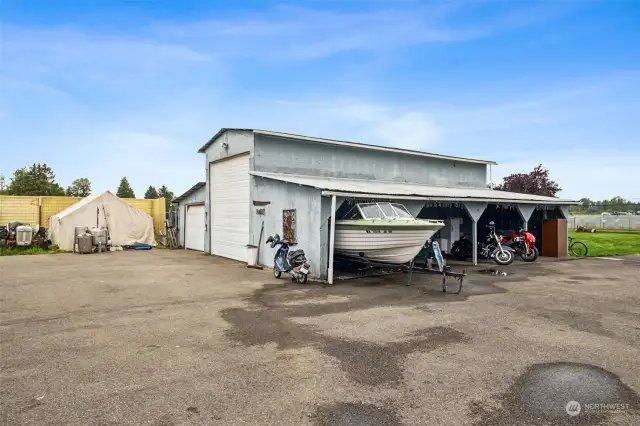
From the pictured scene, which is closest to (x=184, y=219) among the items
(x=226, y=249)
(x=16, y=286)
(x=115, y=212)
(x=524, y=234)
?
(x=115, y=212)

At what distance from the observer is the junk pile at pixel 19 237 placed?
19172 mm

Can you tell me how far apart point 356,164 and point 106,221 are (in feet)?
45.7

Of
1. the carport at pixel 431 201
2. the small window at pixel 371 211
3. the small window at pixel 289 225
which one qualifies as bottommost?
the small window at pixel 289 225

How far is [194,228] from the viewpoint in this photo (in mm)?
21359

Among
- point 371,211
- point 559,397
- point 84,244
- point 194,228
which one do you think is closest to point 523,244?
point 371,211

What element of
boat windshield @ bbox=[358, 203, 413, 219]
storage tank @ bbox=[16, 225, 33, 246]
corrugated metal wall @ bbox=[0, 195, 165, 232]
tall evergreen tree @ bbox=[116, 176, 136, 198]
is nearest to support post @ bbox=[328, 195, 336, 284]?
boat windshield @ bbox=[358, 203, 413, 219]

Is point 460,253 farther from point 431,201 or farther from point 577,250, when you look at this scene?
point 577,250

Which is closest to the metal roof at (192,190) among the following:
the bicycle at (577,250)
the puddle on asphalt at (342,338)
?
the puddle on asphalt at (342,338)

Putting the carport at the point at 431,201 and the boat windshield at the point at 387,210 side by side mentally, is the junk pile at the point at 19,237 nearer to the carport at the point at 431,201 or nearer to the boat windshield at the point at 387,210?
the carport at the point at 431,201

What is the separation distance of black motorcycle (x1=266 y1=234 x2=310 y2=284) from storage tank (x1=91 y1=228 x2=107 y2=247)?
39.7 ft

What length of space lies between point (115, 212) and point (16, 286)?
1215 cm

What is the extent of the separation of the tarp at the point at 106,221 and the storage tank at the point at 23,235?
107 cm

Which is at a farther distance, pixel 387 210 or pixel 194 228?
pixel 194 228

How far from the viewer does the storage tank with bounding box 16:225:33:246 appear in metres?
19.3
